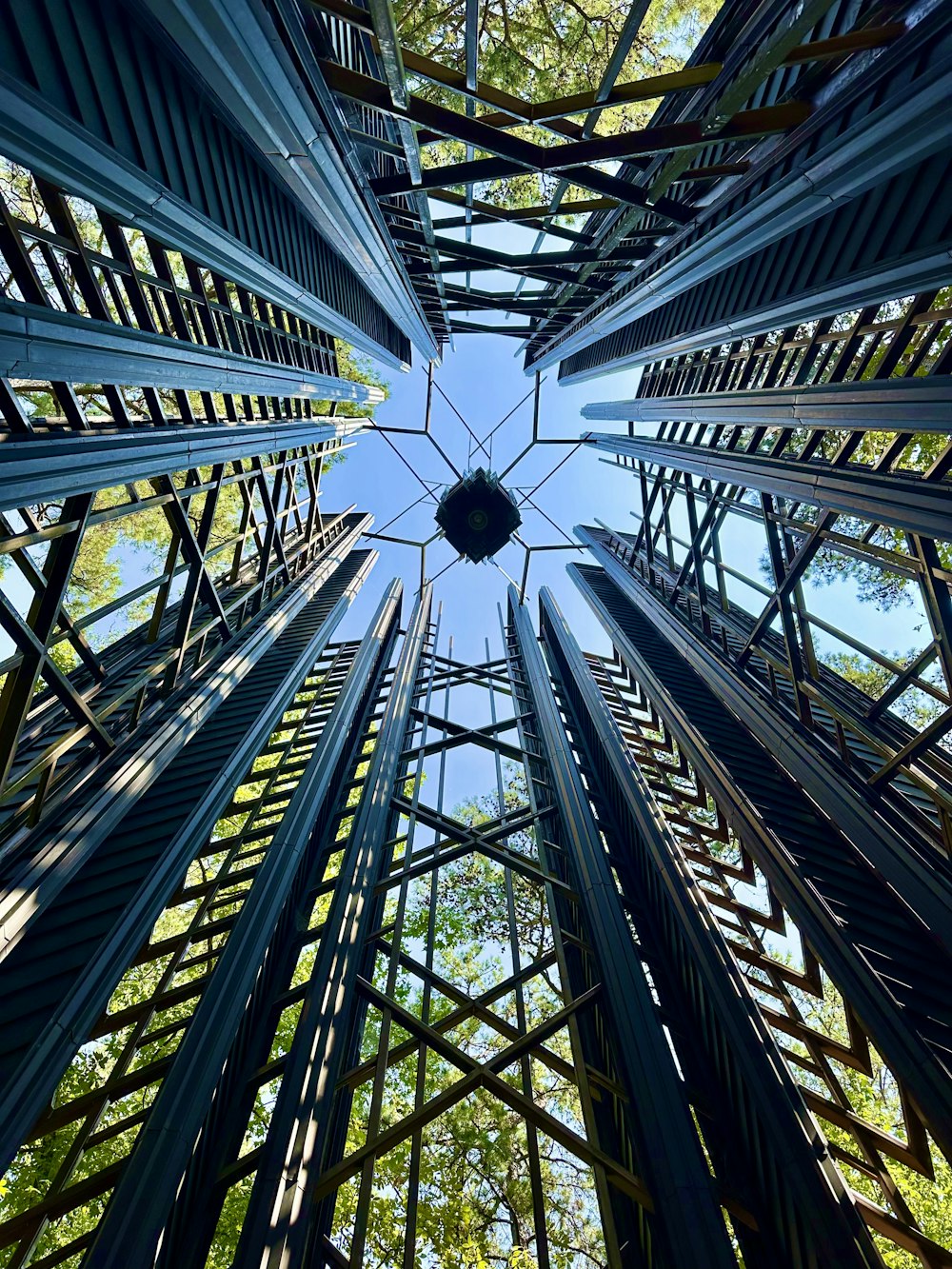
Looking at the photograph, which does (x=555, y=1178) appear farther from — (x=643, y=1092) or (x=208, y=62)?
(x=208, y=62)

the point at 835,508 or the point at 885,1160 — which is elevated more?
the point at 835,508

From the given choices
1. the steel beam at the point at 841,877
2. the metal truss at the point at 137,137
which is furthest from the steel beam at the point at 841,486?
the metal truss at the point at 137,137

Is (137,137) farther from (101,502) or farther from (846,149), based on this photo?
(101,502)

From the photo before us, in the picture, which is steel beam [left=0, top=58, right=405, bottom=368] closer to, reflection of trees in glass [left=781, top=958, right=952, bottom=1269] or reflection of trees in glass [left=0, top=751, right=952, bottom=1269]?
reflection of trees in glass [left=0, top=751, right=952, bottom=1269]

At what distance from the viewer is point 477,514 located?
62.5ft

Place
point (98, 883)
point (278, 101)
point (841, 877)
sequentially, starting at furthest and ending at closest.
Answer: point (841, 877), point (98, 883), point (278, 101)

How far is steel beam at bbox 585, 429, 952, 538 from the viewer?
20.1 feet

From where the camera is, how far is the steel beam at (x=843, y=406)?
18.8 feet

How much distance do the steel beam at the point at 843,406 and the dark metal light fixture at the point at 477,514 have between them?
7211 mm

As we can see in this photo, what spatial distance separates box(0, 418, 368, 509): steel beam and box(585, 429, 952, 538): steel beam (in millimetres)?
7565

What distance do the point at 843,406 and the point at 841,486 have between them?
96 cm

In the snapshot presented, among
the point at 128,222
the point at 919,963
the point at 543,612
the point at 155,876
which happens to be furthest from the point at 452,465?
the point at 919,963

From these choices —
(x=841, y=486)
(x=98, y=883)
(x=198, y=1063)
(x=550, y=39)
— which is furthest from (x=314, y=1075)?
(x=550, y=39)

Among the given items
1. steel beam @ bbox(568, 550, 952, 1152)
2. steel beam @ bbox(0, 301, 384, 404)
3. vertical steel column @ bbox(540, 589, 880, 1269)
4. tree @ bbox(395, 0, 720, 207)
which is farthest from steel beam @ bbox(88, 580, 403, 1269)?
tree @ bbox(395, 0, 720, 207)
